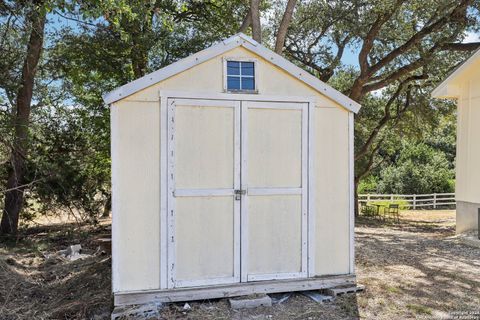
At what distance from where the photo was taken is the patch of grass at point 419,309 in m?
4.44

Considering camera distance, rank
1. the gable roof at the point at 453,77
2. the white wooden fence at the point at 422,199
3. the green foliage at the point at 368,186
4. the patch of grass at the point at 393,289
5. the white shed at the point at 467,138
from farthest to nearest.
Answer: the green foliage at the point at 368,186 < the white wooden fence at the point at 422,199 < the white shed at the point at 467,138 < the gable roof at the point at 453,77 < the patch of grass at the point at 393,289

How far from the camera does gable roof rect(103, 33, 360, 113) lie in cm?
436

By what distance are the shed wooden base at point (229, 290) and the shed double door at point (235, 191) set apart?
0.21ft

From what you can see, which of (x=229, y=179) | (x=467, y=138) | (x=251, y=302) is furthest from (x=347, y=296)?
(x=467, y=138)

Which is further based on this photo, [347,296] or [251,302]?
[347,296]

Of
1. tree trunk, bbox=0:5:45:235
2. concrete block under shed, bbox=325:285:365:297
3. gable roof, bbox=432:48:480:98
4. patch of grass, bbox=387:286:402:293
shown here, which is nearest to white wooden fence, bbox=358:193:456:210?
gable roof, bbox=432:48:480:98

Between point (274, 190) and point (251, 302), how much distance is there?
1225mm

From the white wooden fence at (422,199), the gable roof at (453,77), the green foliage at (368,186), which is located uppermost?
the gable roof at (453,77)

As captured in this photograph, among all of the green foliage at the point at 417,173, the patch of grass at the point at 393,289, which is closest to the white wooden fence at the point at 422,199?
the green foliage at the point at 417,173

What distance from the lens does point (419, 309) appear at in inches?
178

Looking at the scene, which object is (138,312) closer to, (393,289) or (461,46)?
(393,289)

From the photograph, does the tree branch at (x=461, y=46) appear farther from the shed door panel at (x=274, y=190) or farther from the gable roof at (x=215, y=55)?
the shed door panel at (x=274, y=190)

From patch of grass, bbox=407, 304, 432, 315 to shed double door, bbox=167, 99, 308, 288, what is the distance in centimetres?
116

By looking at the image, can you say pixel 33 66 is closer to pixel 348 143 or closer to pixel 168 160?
pixel 168 160
